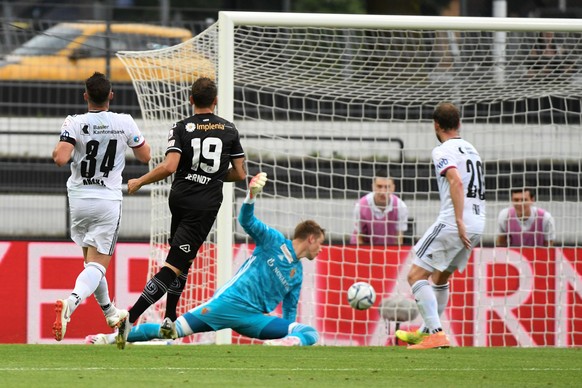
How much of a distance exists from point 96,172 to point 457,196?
283 centimetres

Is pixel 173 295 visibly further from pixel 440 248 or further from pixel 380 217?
pixel 380 217

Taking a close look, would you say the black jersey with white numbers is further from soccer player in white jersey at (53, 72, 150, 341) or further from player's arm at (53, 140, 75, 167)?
player's arm at (53, 140, 75, 167)

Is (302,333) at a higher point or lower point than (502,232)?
lower

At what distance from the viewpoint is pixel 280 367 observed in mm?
7820

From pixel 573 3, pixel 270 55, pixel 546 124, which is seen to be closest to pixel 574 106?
pixel 546 124

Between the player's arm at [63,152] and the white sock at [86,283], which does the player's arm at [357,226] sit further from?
the player's arm at [63,152]

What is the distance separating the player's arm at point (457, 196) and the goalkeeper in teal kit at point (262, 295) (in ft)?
3.85

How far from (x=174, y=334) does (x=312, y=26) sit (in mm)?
3195

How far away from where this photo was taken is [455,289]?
40.8 ft

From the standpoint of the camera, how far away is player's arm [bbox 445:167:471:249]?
9.39m

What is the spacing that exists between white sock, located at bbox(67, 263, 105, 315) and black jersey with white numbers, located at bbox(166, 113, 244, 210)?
2.51 feet

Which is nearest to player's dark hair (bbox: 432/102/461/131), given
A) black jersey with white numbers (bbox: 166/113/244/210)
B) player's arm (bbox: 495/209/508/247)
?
black jersey with white numbers (bbox: 166/113/244/210)

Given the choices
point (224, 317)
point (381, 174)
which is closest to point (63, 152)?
point (224, 317)

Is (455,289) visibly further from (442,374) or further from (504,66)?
(442,374)
